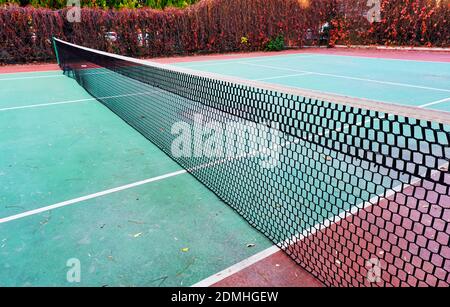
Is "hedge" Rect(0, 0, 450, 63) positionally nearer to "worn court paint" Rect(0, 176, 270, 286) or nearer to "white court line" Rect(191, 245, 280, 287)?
"worn court paint" Rect(0, 176, 270, 286)

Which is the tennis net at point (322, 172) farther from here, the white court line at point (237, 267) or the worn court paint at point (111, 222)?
the worn court paint at point (111, 222)

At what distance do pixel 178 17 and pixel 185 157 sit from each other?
55.6 ft

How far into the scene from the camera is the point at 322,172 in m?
2.59

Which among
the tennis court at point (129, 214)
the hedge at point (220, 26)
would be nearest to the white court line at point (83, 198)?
the tennis court at point (129, 214)

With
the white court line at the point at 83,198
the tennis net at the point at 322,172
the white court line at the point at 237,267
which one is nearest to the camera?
the tennis net at the point at 322,172

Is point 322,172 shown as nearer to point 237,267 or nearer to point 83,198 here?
point 237,267

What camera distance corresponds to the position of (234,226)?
3.16 metres

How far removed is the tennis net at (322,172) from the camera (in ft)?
7.50

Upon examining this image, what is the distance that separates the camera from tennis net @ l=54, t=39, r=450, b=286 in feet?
7.50

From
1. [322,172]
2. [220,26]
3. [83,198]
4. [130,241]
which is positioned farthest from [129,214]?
[220,26]

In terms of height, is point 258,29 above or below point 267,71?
above

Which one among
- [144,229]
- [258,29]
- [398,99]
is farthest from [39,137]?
[258,29]

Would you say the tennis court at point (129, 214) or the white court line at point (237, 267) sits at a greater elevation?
the tennis court at point (129, 214)
